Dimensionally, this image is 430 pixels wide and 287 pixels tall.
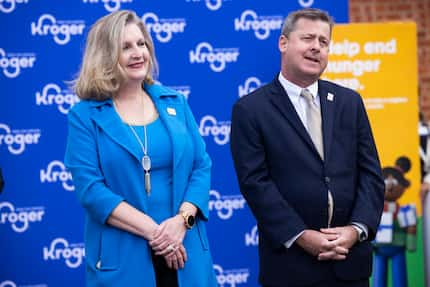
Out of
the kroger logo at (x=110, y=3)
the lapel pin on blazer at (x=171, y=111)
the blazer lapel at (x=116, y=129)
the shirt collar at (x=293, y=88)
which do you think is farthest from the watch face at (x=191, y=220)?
the kroger logo at (x=110, y=3)

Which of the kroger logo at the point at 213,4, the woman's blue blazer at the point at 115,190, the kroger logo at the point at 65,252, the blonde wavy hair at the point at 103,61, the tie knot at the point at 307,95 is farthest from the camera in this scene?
the kroger logo at the point at 213,4

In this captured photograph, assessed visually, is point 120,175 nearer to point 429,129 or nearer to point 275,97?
point 275,97

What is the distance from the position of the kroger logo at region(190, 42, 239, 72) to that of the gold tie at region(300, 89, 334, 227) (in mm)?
1911

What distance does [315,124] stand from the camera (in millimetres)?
3439

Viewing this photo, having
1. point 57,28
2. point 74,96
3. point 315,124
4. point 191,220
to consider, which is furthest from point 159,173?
point 57,28

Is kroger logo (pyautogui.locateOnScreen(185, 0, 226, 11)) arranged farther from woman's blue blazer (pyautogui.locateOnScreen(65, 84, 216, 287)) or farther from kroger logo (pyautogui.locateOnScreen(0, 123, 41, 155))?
woman's blue blazer (pyautogui.locateOnScreen(65, 84, 216, 287))

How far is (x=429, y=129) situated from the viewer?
21.0ft

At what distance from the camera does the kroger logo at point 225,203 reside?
5.36 m

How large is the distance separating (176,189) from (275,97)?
67cm

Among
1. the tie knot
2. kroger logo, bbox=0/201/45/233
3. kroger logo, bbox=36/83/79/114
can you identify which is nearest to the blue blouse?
the tie knot

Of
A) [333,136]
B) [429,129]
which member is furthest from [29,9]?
[429,129]

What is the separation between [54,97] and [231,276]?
1672mm

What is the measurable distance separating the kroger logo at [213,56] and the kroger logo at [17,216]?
4.78ft

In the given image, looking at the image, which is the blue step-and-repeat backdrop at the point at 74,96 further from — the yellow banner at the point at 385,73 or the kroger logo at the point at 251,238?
the yellow banner at the point at 385,73
